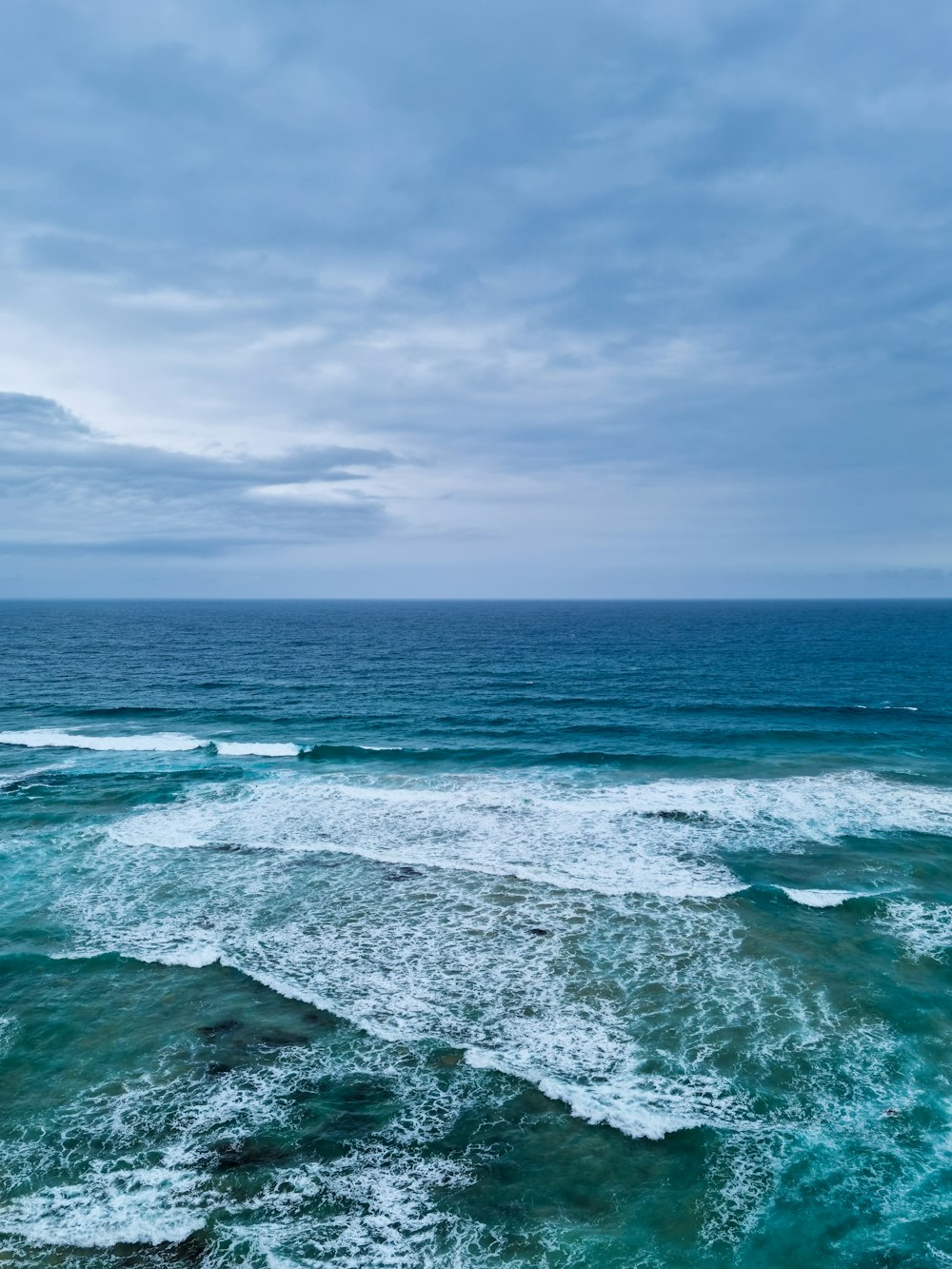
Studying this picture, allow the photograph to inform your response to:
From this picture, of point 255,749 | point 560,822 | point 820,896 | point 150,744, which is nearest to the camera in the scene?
point 820,896

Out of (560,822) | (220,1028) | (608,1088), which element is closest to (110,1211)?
(220,1028)

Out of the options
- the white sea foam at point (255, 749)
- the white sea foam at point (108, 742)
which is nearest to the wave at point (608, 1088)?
the white sea foam at point (255, 749)

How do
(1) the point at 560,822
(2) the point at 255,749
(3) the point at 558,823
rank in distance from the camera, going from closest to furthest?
(3) the point at 558,823 < (1) the point at 560,822 < (2) the point at 255,749

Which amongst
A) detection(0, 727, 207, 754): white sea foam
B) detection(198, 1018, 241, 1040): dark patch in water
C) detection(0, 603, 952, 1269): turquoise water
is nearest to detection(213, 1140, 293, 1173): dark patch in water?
detection(0, 603, 952, 1269): turquoise water

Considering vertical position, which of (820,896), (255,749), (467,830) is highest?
(255,749)

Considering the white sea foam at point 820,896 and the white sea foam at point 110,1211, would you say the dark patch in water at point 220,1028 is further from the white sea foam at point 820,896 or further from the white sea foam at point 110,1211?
the white sea foam at point 820,896

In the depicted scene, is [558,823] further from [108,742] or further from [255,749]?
[108,742]

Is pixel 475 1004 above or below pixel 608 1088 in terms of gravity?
above
